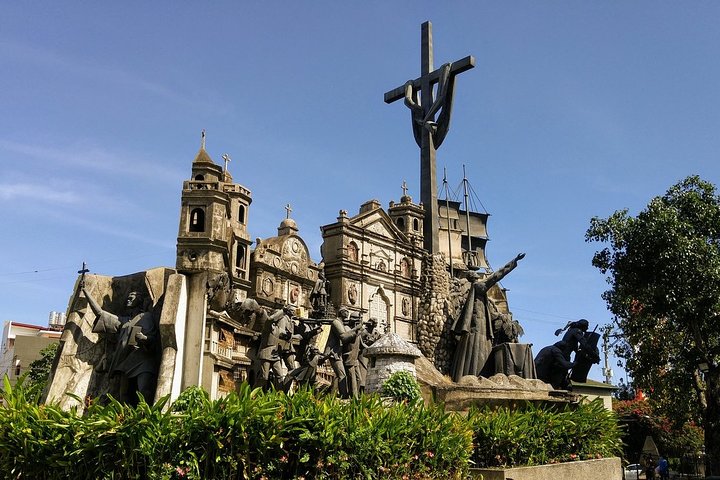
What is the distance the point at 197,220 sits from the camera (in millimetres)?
32938

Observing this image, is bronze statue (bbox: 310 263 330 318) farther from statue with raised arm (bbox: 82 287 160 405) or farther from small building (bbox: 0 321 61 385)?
statue with raised arm (bbox: 82 287 160 405)

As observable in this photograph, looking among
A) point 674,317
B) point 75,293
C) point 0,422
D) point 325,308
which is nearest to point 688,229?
point 674,317

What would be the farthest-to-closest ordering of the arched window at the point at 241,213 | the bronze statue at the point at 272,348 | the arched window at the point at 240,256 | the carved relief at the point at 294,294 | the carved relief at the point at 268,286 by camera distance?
1. the arched window at the point at 241,213
2. the carved relief at the point at 294,294
3. the carved relief at the point at 268,286
4. the arched window at the point at 240,256
5. the bronze statue at the point at 272,348

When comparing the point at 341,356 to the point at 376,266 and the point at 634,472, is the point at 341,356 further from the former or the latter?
the point at 376,266

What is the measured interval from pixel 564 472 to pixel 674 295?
10339 millimetres

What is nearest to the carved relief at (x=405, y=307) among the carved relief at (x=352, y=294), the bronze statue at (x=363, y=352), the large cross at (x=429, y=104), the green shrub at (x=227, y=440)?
the carved relief at (x=352, y=294)

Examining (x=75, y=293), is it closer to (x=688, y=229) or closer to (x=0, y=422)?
(x=0, y=422)

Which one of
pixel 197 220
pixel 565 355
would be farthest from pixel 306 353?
pixel 197 220

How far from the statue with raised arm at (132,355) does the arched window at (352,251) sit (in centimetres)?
2834

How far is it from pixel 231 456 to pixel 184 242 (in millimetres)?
26041

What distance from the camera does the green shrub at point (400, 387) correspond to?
11859 mm

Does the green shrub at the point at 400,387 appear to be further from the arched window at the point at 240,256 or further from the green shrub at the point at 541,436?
the arched window at the point at 240,256

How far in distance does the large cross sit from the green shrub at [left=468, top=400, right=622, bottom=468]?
23400 mm

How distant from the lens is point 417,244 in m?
42.0
